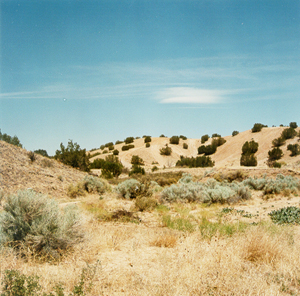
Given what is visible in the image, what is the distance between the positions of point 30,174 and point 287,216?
12.6 m

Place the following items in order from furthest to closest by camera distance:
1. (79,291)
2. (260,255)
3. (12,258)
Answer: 1. (260,255)
2. (12,258)
3. (79,291)

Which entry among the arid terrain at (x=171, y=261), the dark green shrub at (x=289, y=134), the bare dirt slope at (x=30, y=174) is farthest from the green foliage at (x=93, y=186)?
the dark green shrub at (x=289, y=134)

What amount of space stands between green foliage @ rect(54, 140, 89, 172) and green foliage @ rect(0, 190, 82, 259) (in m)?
20.0

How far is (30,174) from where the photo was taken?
1434 centimetres

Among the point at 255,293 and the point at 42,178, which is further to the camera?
the point at 42,178

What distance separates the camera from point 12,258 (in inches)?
160

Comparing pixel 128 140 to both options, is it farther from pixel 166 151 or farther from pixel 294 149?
pixel 294 149

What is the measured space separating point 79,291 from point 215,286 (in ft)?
5.57

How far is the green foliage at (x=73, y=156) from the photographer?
80.5 ft

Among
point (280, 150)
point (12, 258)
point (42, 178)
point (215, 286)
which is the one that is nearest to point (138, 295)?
point (215, 286)

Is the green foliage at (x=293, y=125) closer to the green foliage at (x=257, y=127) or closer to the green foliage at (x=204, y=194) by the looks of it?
the green foliage at (x=257, y=127)

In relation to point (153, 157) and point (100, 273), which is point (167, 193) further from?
point (153, 157)

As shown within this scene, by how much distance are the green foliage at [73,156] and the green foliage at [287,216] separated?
19.4 meters

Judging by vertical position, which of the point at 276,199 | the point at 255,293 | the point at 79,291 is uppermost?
the point at 79,291
